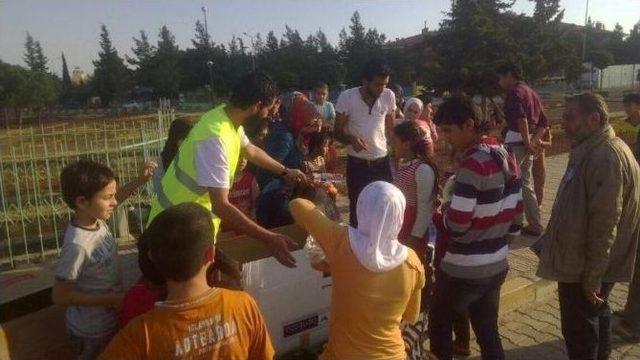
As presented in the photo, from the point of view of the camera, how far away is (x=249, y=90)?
8.93 feet

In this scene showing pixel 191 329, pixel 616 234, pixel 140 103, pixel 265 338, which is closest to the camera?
pixel 191 329

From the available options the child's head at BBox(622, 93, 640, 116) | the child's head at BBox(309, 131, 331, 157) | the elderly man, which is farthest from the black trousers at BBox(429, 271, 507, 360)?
the child's head at BBox(622, 93, 640, 116)

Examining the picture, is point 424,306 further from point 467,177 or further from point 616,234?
point 616,234

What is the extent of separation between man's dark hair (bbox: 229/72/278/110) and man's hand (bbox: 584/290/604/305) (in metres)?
2.24

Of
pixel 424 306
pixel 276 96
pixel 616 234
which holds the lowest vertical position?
pixel 424 306

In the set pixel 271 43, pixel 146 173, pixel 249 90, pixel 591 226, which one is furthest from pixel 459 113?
pixel 271 43

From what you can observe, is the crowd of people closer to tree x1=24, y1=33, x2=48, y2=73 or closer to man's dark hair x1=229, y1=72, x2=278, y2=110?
man's dark hair x1=229, y1=72, x2=278, y2=110

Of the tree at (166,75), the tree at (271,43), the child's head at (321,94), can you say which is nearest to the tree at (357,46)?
the tree at (271,43)

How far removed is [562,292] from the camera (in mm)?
3043

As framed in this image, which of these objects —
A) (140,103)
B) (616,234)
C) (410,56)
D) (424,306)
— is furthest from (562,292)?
(140,103)

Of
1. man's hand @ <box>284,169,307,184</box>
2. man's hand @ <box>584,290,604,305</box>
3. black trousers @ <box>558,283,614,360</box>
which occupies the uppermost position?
Result: man's hand @ <box>284,169,307,184</box>

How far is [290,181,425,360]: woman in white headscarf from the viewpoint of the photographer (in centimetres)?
208

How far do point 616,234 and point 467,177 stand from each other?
1.03 m

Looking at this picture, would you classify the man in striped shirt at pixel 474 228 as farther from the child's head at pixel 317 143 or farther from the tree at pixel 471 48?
Result: the tree at pixel 471 48
